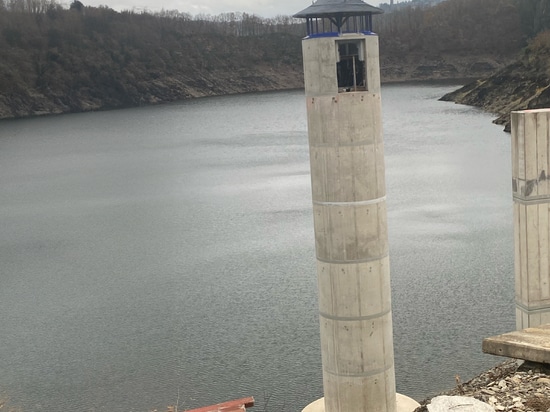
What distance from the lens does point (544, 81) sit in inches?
1677

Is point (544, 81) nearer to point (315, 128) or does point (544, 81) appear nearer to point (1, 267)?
point (1, 267)

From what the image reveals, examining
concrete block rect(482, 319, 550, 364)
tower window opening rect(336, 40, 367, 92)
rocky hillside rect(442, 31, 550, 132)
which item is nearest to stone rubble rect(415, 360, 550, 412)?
concrete block rect(482, 319, 550, 364)

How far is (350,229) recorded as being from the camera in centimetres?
718

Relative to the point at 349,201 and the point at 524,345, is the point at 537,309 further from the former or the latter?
the point at 349,201

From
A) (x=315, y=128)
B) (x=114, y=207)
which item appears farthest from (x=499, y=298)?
(x=114, y=207)

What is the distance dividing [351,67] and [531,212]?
2.31 m

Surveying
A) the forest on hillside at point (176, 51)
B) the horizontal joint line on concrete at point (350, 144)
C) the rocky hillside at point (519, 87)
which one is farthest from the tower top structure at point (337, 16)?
the forest on hillside at point (176, 51)

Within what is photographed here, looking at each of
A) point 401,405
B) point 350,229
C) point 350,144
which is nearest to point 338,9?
point 350,144

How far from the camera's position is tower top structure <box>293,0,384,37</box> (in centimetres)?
714

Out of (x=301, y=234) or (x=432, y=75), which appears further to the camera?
(x=432, y=75)

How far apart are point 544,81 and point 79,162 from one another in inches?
1093

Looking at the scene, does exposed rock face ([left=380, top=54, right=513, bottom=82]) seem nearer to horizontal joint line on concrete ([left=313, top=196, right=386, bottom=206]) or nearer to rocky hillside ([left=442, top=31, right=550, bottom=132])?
rocky hillside ([left=442, top=31, right=550, bottom=132])

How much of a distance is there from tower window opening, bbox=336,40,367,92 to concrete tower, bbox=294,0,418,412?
1 cm

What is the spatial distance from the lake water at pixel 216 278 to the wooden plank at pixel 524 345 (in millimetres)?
4031
